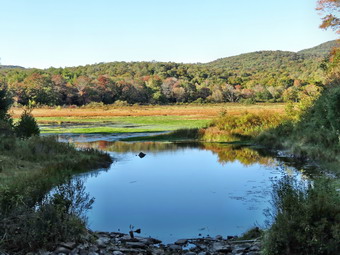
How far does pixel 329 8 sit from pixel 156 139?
16.9 meters

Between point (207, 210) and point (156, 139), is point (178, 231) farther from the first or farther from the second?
point (156, 139)

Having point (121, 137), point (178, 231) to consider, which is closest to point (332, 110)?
point (178, 231)

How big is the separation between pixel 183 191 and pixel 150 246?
23.4 feet

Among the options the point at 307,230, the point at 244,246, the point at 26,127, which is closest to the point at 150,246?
the point at 244,246

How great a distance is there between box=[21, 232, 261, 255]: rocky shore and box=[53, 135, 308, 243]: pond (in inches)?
31.3

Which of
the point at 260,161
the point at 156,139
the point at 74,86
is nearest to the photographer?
the point at 260,161

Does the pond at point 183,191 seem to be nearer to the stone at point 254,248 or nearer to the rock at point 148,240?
the rock at point 148,240

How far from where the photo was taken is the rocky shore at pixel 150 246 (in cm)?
776

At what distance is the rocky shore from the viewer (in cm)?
776

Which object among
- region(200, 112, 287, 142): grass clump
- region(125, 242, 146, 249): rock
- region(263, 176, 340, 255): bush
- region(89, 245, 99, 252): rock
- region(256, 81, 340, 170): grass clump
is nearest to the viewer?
region(263, 176, 340, 255): bush

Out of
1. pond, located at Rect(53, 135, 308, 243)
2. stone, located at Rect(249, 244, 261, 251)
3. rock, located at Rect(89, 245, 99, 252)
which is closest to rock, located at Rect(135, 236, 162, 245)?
pond, located at Rect(53, 135, 308, 243)

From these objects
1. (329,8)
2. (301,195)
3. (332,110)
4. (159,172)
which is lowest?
(159,172)

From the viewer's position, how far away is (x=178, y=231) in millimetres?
10938

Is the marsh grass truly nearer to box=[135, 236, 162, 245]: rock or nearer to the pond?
box=[135, 236, 162, 245]: rock
